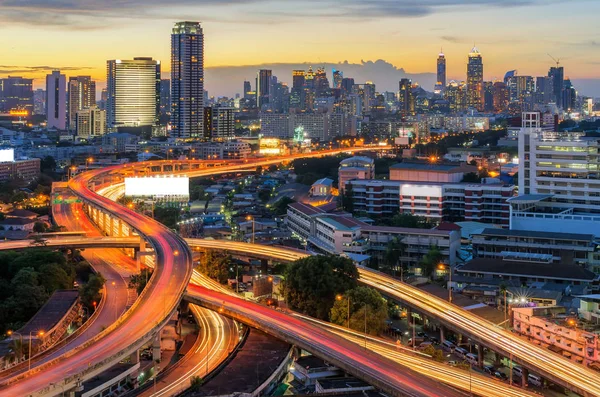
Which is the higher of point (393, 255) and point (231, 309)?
point (393, 255)

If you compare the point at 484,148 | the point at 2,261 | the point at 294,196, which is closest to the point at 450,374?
the point at 2,261

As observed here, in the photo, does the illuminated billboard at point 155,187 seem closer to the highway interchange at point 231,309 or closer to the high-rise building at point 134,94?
the highway interchange at point 231,309

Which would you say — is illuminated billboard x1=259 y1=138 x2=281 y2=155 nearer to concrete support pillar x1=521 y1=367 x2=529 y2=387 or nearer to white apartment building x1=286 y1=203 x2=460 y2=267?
white apartment building x1=286 y1=203 x2=460 y2=267

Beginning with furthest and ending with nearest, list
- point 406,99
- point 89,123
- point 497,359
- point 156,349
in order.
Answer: point 406,99 < point 89,123 < point 497,359 < point 156,349

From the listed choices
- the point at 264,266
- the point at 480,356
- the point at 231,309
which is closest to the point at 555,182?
the point at 264,266

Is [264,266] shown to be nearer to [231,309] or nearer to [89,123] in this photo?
[231,309]

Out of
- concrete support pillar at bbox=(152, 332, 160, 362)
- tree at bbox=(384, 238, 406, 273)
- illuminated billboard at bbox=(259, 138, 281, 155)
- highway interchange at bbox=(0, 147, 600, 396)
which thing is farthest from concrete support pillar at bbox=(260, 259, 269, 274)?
illuminated billboard at bbox=(259, 138, 281, 155)

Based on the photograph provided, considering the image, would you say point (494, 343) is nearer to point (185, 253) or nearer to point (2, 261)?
point (185, 253)
